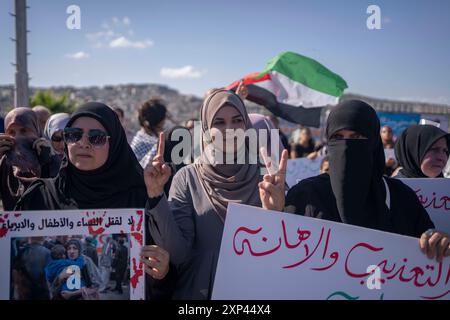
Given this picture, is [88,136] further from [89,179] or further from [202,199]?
[202,199]

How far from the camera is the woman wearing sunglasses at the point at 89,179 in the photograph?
75.4 inches

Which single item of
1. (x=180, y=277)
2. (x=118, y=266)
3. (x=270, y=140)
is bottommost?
(x=180, y=277)

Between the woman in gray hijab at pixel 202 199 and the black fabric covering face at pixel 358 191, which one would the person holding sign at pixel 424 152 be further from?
the woman in gray hijab at pixel 202 199

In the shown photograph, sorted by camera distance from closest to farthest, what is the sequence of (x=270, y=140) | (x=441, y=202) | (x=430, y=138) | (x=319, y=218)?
(x=319, y=218), (x=441, y=202), (x=430, y=138), (x=270, y=140)

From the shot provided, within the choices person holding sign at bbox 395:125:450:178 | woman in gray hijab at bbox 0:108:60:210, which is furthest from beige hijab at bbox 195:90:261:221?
person holding sign at bbox 395:125:450:178

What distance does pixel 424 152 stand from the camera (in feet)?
10.1

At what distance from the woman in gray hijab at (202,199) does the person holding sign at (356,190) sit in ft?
0.97

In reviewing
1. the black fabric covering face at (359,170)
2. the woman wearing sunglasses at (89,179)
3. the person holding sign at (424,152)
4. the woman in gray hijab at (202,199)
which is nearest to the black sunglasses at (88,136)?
the woman wearing sunglasses at (89,179)

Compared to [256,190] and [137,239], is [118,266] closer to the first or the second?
[137,239]

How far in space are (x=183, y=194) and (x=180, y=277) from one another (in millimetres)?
398

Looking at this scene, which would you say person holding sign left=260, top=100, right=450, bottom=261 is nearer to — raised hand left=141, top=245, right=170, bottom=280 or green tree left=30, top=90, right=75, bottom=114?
raised hand left=141, top=245, right=170, bottom=280

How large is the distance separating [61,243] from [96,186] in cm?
33

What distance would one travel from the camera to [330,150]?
1956mm
